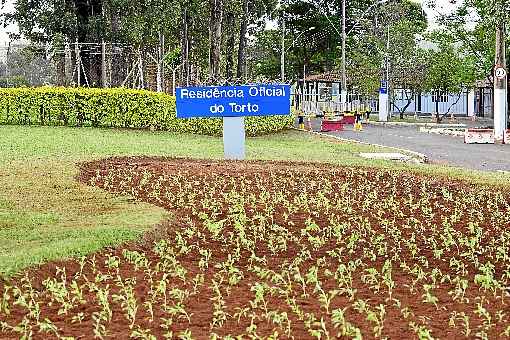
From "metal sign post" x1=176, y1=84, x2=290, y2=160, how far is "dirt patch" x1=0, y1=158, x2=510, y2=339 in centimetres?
469

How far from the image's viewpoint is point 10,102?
2745 cm

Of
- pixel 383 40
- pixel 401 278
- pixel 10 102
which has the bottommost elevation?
pixel 401 278

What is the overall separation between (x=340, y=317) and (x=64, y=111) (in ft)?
75.4

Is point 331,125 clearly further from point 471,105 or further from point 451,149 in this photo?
point 471,105

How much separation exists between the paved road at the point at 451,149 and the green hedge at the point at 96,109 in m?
5.37

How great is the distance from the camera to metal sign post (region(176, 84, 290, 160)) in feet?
54.3

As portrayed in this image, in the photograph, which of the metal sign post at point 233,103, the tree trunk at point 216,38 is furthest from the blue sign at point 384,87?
the metal sign post at point 233,103

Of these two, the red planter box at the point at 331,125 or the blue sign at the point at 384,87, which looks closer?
the red planter box at the point at 331,125

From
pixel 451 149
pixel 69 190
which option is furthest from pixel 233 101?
pixel 451 149

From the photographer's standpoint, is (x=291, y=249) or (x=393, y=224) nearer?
(x=291, y=249)

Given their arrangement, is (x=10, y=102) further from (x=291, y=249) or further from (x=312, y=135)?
(x=291, y=249)

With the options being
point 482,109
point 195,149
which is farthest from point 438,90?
point 195,149

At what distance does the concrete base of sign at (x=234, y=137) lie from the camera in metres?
16.7

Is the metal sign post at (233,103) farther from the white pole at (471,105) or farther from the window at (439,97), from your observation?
the white pole at (471,105)
